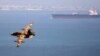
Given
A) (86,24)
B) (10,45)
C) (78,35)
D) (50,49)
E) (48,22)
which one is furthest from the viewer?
(86,24)

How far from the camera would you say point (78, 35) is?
8703 millimetres

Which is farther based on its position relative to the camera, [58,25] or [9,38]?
[58,25]

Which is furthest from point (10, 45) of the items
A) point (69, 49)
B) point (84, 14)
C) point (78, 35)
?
point (84, 14)

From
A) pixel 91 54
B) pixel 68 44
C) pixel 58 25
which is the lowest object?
pixel 91 54

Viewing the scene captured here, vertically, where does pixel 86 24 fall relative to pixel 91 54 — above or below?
above

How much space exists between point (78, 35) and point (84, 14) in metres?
2.26

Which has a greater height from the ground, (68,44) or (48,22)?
(48,22)

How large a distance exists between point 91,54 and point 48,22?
3762mm

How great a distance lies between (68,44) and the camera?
768 cm

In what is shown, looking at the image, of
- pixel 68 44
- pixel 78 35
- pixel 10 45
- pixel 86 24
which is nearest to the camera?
pixel 10 45

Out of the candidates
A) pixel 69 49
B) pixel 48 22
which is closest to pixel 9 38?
pixel 69 49

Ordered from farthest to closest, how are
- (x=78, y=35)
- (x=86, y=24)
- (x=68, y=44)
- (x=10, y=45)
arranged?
1. (x=86, y=24)
2. (x=78, y=35)
3. (x=68, y=44)
4. (x=10, y=45)

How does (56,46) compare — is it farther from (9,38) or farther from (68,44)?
(9,38)

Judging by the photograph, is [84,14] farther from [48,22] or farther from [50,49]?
[50,49]
